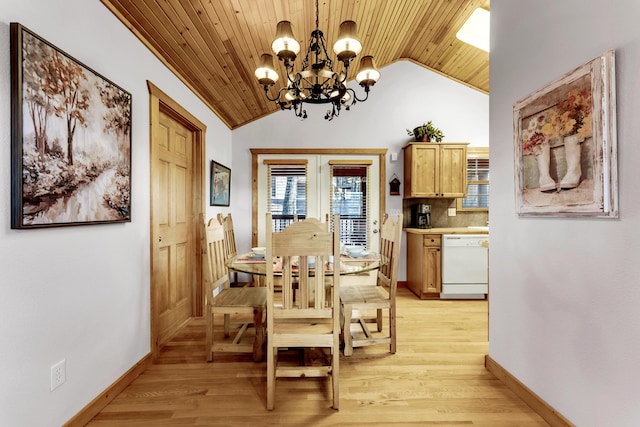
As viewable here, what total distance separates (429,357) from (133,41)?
3.23m

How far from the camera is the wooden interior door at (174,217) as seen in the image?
248 cm

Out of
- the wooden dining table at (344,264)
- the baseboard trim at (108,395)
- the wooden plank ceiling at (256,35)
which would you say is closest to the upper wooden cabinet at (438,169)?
the wooden plank ceiling at (256,35)

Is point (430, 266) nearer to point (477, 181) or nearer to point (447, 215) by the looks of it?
point (447, 215)

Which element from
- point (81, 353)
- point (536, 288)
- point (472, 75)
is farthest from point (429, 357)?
point (472, 75)

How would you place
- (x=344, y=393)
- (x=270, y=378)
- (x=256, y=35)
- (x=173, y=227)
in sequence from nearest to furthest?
1. (x=270, y=378)
2. (x=344, y=393)
3. (x=256, y=35)
4. (x=173, y=227)

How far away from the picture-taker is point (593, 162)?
143cm

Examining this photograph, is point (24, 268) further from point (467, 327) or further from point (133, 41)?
point (467, 327)

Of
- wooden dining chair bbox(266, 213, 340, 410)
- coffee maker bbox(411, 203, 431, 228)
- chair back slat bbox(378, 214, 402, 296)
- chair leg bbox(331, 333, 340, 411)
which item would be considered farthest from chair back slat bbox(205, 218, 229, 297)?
coffee maker bbox(411, 203, 431, 228)

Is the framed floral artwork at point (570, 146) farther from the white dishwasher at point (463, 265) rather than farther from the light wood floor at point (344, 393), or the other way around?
the white dishwasher at point (463, 265)

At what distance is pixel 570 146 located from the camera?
61.2 inches

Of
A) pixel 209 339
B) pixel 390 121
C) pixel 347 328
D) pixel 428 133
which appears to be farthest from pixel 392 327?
pixel 390 121

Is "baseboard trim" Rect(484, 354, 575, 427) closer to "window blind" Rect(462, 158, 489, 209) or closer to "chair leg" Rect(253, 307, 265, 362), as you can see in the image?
"chair leg" Rect(253, 307, 265, 362)

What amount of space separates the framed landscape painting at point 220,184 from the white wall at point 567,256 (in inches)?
117

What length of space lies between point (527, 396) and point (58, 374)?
2.59 meters
